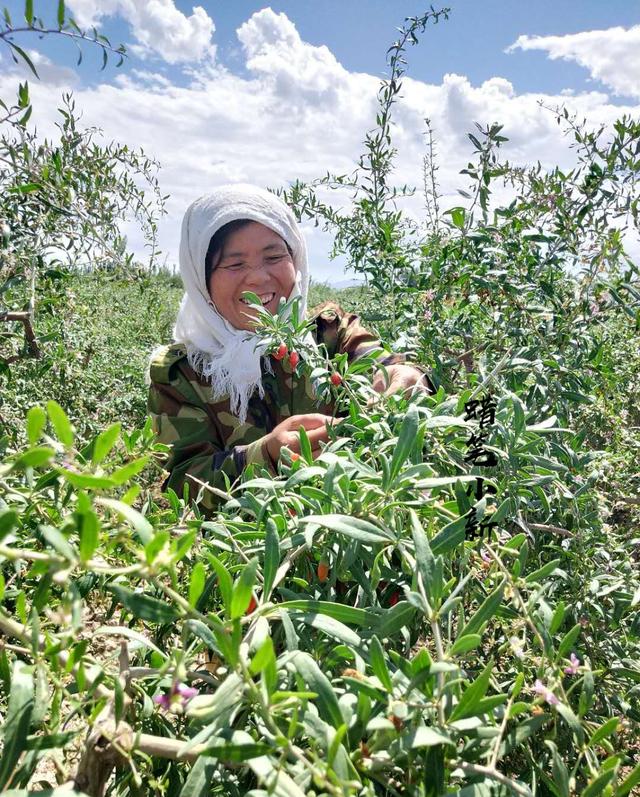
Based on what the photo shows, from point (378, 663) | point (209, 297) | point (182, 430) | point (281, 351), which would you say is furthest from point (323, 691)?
point (209, 297)

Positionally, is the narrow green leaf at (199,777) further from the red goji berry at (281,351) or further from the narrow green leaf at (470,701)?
the red goji berry at (281,351)

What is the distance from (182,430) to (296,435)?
0.94 m

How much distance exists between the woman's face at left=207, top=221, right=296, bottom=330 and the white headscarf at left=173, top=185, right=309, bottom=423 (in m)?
0.05

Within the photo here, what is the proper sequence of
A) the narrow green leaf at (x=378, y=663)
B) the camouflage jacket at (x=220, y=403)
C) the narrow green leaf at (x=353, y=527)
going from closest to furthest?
the narrow green leaf at (x=378, y=663), the narrow green leaf at (x=353, y=527), the camouflage jacket at (x=220, y=403)

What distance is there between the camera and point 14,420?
6.41 ft

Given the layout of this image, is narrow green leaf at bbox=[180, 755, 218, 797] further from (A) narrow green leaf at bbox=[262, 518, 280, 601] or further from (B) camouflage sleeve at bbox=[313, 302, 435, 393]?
(B) camouflage sleeve at bbox=[313, 302, 435, 393]

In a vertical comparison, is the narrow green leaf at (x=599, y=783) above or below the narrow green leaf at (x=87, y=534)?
below

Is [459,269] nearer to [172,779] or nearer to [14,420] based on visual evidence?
[172,779]

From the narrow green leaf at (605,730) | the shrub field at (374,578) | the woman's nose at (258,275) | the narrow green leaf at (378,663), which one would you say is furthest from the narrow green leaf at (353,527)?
the woman's nose at (258,275)

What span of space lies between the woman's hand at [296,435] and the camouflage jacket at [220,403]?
64 cm

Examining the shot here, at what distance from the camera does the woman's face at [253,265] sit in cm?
227

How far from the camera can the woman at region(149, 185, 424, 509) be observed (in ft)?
7.37

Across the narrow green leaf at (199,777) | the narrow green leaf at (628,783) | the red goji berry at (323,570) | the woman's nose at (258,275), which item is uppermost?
the woman's nose at (258,275)

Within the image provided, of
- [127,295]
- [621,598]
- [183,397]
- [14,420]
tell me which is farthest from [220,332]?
[127,295]
